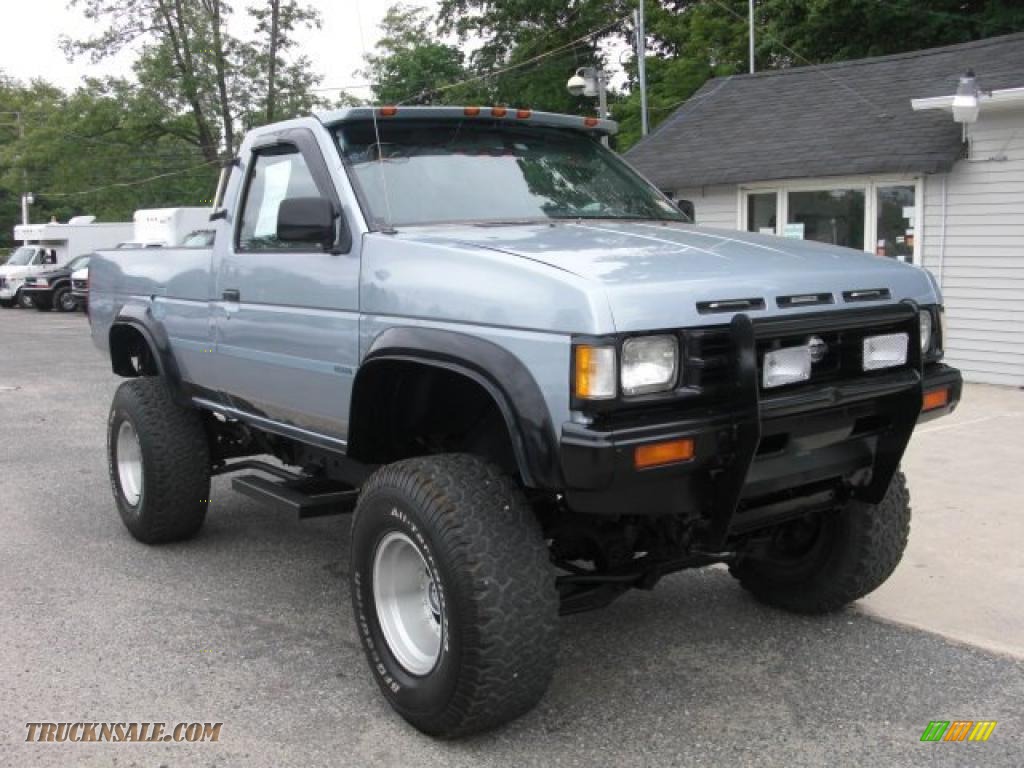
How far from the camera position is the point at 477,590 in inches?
126

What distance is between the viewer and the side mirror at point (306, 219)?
3.88m

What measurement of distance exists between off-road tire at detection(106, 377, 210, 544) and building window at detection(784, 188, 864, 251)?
332 inches

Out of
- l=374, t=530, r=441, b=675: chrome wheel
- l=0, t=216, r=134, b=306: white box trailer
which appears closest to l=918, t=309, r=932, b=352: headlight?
l=374, t=530, r=441, b=675: chrome wheel

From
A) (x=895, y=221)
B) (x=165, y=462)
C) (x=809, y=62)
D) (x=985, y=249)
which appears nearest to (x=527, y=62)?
(x=809, y=62)

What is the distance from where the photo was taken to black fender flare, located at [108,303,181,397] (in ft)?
18.0

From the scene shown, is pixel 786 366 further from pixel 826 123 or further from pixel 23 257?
pixel 23 257

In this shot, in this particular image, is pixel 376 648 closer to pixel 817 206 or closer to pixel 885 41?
pixel 817 206

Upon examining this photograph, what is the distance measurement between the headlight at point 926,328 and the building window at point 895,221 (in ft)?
26.7

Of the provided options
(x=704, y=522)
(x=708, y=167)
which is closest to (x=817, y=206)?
(x=708, y=167)

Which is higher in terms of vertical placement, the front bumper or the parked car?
the front bumper

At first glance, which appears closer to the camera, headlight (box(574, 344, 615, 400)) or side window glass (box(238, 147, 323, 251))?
headlight (box(574, 344, 615, 400))

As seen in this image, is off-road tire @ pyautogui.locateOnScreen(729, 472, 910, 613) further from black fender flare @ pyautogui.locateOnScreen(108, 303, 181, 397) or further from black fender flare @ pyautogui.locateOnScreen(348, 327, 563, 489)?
black fender flare @ pyautogui.locateOnScreen(108, 303, 181, 397)

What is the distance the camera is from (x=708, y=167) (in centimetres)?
1298

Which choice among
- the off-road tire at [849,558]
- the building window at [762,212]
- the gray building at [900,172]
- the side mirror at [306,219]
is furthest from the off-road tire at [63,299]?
the off-road tire at [849,558]
